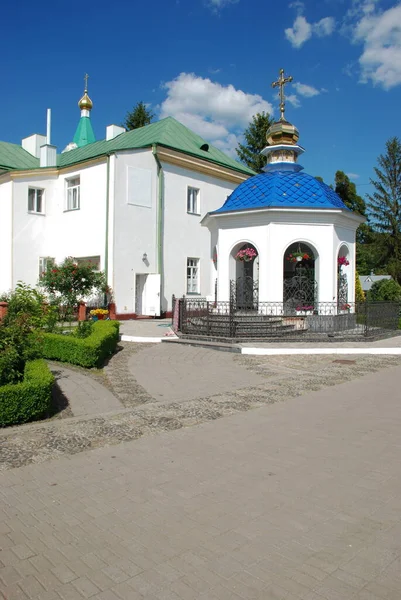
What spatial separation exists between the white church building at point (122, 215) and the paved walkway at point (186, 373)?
8.03 metres

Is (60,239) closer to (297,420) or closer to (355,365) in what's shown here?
(355,365)

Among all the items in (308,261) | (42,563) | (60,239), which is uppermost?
(60,239)

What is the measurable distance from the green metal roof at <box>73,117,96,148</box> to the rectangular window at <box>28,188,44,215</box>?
34.8 ft

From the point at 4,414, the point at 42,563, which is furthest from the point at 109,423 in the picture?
the point at 42,563

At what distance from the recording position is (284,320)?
50.7ft

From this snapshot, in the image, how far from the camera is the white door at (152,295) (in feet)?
71.2

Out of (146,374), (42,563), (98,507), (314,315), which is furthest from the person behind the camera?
(314,315)

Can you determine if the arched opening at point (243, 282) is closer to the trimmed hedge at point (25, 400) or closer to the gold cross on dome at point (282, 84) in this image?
the gold cross on dome at point (282, 84)

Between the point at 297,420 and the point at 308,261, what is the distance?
11275mm

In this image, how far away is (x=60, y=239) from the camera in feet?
76.4

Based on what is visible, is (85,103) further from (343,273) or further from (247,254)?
(343,273)

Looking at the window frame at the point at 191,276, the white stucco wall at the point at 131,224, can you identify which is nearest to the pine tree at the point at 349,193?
the window frame at the point at 191,276

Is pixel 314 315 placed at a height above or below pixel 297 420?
above

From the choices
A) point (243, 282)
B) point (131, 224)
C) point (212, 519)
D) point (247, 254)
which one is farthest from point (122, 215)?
point (212, 519)
